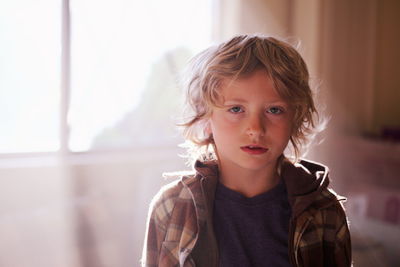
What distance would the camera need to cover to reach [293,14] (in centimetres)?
230

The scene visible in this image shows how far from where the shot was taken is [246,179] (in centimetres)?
97

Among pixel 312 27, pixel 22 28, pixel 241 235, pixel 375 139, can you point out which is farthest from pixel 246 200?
pixel 375 139

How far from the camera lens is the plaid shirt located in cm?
88

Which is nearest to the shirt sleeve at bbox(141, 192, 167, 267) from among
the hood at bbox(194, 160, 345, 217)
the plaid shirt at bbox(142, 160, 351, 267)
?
the plaid shirt at bbox(142, 160, 351, 267)

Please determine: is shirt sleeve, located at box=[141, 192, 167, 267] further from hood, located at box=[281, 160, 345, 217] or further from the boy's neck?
hood, located at box=[281, 160, 345, 217]

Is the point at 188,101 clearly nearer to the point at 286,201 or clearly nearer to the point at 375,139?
the point at 286,201

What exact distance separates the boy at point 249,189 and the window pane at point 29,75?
568 millimetres

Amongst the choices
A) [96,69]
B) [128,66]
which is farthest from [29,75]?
[128,66]

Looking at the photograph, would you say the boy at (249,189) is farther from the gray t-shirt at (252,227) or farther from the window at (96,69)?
the window at (96,69)

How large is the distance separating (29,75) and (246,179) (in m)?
0.75

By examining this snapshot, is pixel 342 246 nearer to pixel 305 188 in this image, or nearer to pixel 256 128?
pixel 305 188

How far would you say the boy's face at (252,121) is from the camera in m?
0.89

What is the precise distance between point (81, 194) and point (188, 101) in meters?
0.60

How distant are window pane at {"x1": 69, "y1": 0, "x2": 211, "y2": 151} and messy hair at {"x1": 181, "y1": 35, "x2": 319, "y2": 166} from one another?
0.56 meters
